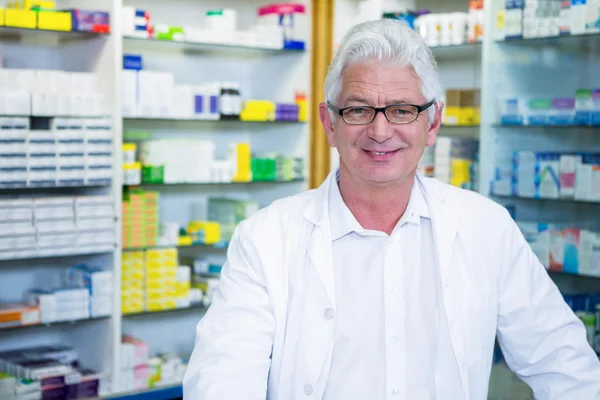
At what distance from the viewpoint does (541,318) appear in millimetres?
2027

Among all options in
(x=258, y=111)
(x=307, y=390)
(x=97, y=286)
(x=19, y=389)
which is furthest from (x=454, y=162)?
(x=307, y=390)

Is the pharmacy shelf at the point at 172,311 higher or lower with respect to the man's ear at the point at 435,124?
lower

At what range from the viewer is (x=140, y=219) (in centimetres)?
493

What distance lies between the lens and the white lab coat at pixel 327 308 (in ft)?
6.24

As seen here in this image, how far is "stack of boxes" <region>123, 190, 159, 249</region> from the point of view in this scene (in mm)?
4875

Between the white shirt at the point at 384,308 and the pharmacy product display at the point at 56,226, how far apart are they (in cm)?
268

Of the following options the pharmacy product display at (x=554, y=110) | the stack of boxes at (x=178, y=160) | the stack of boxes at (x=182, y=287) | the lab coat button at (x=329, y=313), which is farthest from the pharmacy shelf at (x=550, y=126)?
the lab coat button at (x=329, y=313)

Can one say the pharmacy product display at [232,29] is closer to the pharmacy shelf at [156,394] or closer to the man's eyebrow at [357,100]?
the pharmacy shelf at [156,394]

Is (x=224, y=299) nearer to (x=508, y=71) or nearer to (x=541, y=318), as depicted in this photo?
(x=541, y=318)

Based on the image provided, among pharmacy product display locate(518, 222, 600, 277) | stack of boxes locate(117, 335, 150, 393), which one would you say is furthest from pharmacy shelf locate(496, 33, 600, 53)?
stack of boxes locate(117, 335, 150, 393)

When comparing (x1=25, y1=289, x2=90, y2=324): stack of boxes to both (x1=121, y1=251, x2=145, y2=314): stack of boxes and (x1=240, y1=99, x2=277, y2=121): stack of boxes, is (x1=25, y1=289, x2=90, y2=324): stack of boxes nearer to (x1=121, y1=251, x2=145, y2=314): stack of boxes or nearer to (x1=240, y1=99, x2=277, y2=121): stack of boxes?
(x1=121, y1=251, x2=145, y2=314): stack of boxes

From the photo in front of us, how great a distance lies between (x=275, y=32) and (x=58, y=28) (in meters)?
1.45

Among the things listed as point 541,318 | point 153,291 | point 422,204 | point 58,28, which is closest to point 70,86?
point 58,28

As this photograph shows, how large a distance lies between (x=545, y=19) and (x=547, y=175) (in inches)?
32.7
